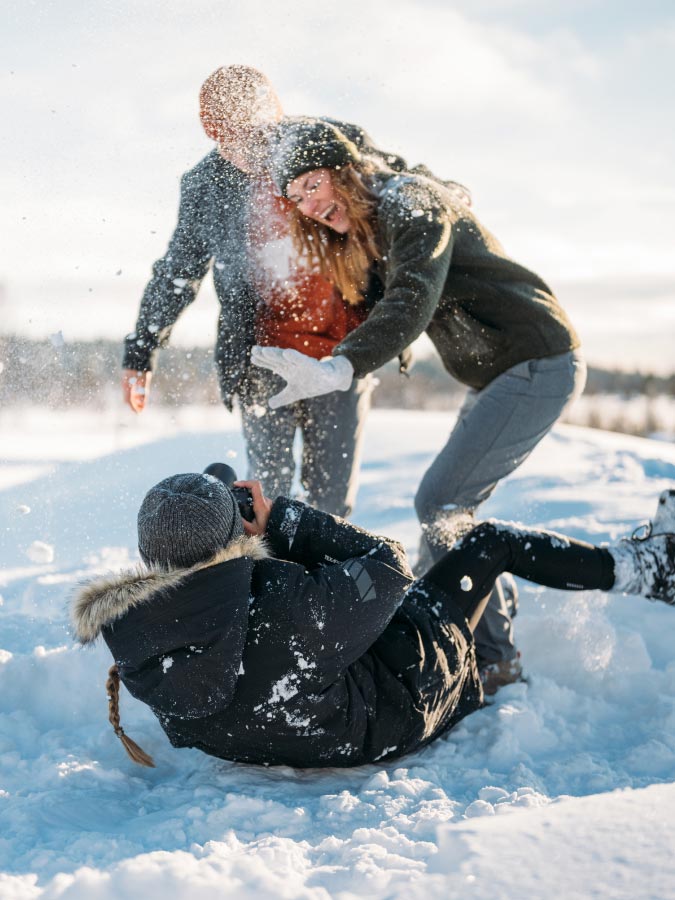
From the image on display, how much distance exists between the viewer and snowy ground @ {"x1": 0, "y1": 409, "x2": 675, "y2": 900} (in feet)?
4.71

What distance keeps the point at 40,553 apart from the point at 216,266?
6.34 feet

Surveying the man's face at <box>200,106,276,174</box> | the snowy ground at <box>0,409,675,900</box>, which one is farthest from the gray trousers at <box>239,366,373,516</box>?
the snowy ground at <box>0,409,675,900</box>

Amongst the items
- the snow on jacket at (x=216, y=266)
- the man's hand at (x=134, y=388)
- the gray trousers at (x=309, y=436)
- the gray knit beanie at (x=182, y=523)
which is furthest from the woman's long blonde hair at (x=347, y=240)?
the gray knit beanie at (x=182, y=523)

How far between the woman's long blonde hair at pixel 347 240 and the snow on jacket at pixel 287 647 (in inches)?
41.3

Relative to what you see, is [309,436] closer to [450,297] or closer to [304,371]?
[304,371]

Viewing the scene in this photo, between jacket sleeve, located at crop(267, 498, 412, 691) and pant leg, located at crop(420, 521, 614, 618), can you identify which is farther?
pant leg, located at crop(420, 521, 614, 618)

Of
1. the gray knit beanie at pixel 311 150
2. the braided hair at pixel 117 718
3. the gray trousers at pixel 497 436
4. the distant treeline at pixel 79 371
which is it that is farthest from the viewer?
the distant treeline at pixel 79 371

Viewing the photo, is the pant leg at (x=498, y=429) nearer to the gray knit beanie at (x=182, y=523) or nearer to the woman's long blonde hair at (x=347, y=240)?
the woman's long blonde hair at (x=347, y=240)

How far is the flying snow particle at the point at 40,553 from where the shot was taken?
4109mm

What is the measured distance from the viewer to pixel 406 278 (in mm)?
2477

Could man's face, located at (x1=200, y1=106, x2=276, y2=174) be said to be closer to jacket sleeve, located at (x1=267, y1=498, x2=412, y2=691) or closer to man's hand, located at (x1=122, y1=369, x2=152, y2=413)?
man's hand, located at (x1=122, y1=369, x2=152, y2=413)

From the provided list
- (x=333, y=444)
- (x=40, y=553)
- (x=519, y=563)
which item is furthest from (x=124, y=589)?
(x=40, y=553)

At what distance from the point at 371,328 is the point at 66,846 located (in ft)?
5.21

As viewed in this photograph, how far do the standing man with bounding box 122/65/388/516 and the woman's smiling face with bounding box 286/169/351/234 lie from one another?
20cm
